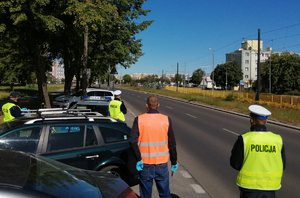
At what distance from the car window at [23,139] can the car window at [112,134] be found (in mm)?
1089

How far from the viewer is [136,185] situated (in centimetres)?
828

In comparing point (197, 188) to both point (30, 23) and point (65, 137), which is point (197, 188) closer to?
point (65, 137)

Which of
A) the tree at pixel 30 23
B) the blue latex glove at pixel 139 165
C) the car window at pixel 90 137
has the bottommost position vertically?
the blue latex glove at pixel 139 165

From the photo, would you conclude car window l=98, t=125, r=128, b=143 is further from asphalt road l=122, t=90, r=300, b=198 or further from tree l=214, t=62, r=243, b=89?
tree l=214, t=62, r=243, b=89

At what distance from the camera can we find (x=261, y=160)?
4.43 m

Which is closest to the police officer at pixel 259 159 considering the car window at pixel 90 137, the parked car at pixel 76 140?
the parked car at pixel 76 140

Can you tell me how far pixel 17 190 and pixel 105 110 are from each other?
37.0 feet

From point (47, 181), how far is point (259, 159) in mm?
2163

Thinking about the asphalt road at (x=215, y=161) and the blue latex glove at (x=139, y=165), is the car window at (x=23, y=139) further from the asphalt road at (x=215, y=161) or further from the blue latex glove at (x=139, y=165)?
the asphalt road at (x=215, y=161)

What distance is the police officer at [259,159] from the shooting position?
4418mm

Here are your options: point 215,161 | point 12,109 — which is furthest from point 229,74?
point 12,109

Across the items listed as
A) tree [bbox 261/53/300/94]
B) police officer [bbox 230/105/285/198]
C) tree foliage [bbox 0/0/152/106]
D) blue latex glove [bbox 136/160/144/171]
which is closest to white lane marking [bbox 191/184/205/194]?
blue latex glove [bbox 136/160/144/171]

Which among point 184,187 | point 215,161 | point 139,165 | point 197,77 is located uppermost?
point 139,165

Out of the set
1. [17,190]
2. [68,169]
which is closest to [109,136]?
[68,169]
